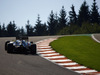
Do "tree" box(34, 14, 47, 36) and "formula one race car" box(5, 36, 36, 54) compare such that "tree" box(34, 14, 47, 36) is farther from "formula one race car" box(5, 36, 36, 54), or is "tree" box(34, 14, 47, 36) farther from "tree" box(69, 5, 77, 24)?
"formula one race car" box(5, 36, 36, 54)

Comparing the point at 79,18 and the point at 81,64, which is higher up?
the point at 79,18

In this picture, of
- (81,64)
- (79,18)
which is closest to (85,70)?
(81,64)

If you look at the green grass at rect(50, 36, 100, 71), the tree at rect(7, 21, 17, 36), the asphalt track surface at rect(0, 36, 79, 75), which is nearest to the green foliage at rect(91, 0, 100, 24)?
the tree at rect(7, 21, 17, 36)

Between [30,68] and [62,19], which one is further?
→ [62,19]

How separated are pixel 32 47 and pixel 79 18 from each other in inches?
2749

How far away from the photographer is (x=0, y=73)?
6.88 metres

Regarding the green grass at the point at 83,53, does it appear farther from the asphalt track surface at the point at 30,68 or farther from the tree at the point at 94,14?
the tree at the point at 94,14

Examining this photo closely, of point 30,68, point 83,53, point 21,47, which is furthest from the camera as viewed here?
point 83,53

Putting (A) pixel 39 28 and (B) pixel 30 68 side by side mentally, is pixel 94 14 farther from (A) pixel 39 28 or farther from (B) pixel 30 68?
(B) pixel 30 68

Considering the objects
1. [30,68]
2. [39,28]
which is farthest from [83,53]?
[39,28]

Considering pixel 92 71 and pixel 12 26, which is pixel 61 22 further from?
pixel 92 71

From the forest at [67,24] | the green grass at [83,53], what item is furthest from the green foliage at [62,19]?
the green grass at [83,53]

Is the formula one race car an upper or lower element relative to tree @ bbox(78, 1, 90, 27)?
lower

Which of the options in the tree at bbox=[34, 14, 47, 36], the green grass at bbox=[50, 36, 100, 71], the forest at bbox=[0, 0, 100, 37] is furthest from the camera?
the tree at bbox=[34, 14, 47, 36]
